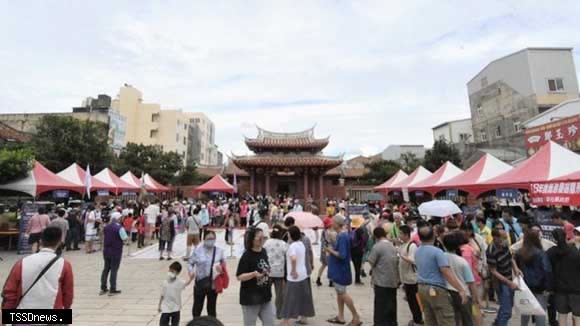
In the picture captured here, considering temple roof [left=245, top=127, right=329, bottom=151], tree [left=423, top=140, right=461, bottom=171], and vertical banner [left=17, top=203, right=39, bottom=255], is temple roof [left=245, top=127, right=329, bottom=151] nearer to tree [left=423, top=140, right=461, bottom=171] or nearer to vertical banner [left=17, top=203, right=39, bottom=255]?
tree [left=423, top=140, right=461, bottom=171]

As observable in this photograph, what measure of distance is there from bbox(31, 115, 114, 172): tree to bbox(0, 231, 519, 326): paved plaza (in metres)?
12.7

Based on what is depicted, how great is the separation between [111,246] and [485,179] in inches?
426

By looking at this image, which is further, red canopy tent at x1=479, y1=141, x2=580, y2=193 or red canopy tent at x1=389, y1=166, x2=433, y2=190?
red canopy tent at x1=389, y1=166, x2=433, y2=190

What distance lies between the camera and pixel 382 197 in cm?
2481

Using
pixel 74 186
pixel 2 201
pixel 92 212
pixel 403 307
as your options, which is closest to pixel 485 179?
pixel 403 307

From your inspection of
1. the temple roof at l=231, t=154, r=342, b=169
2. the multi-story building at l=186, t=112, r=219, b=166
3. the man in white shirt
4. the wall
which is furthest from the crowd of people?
the multi-story building at l=186, t=112, r=219, b=166

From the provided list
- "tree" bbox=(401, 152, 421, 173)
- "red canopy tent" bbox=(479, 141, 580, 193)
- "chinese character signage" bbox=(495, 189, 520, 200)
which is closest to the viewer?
"red canopy tent" bbox=(479, 141, 580, 193)

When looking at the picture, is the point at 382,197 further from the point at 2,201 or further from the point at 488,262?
the point at 2,201

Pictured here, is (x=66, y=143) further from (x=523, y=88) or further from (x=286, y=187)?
(x=523, y=88)

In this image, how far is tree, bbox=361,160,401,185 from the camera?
2977cm

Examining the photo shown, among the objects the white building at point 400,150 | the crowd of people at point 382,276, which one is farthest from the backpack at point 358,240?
the white building at point 400,150

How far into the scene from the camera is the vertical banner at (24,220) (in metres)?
9.54

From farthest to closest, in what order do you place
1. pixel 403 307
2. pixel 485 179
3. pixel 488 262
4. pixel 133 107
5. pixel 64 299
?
pixel 133 107, pixel 485 179, pixel 403 307, pixel 488 262, pixel 64 299

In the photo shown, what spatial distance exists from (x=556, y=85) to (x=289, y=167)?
21.6m
